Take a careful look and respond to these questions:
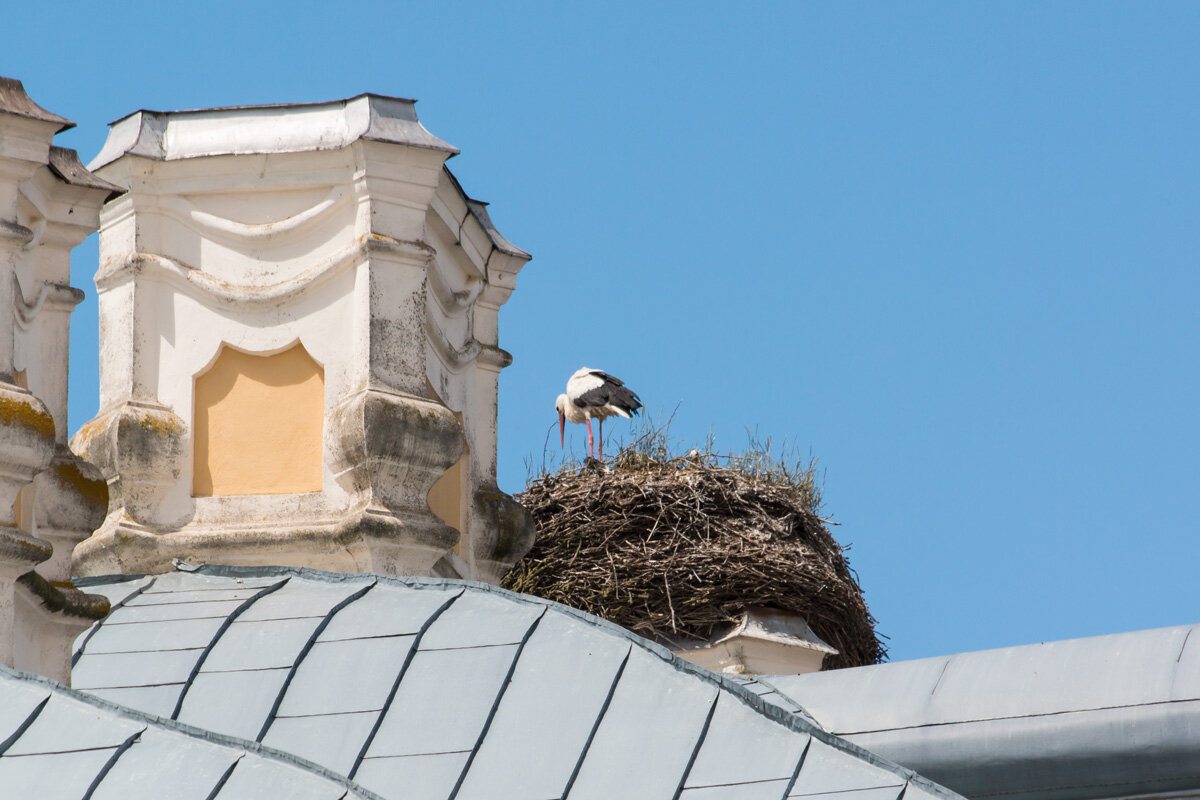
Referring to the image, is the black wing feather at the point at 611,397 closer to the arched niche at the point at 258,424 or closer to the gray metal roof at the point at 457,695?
the arched niche at the point at 258,424

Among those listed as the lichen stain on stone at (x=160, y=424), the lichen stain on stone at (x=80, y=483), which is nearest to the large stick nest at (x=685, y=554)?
the lichen stain on stone at (x=160, y=424)

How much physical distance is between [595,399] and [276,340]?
573 cm

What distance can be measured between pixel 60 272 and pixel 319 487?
192 centimetres

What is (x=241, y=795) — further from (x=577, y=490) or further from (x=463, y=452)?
(x=577, y=490)

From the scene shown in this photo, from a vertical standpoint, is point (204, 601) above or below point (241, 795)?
above

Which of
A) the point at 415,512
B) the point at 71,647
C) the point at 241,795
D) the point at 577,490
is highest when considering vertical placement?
the point at 577,490

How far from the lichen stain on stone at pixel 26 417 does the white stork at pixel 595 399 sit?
8391 mm

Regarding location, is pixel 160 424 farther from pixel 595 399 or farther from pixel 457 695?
pixel 595 399

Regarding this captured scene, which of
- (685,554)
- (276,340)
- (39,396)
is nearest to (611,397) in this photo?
(685,554)

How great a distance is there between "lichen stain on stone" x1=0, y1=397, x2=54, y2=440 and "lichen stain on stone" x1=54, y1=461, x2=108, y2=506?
2.48ft

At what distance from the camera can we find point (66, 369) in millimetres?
9430

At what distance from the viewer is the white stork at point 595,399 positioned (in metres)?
16.7

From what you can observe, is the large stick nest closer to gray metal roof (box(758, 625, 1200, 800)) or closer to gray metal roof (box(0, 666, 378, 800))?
gray metal roof (box(758, 625, 1200, 800))

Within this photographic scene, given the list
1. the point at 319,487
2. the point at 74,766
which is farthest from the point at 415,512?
the point at 74,766
